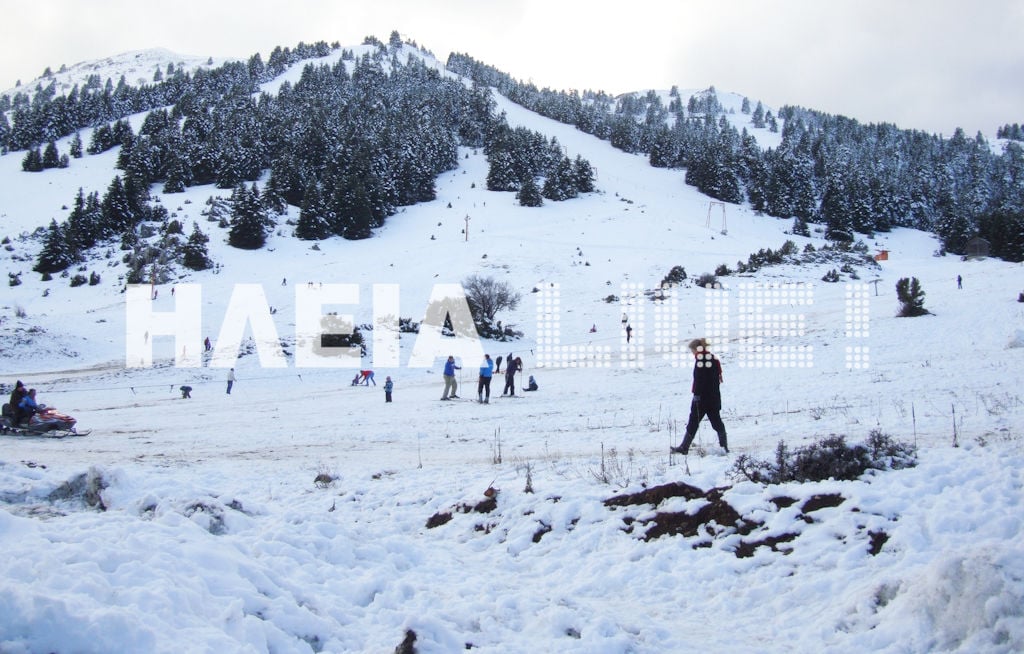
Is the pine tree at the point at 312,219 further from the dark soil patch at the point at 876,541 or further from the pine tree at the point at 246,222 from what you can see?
the dark soil patch at the point at 876,541

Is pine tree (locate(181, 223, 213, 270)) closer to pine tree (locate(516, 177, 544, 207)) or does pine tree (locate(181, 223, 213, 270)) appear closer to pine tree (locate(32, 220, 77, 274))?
pine tree (locate(32, 220, 77, 274))

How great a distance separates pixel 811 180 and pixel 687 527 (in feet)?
353

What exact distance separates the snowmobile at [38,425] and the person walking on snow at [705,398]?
14.3 metres

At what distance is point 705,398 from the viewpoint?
30.1ft

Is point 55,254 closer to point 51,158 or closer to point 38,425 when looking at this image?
point 51,158

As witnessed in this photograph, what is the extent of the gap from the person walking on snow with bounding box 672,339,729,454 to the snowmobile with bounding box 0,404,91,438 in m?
14.3

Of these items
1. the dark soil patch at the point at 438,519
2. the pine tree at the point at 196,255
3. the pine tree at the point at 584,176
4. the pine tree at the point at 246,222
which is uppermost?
the pine tree at the point at 584,176

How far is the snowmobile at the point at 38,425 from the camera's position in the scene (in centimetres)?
1445

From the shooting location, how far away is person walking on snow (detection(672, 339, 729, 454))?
9023 millimetres

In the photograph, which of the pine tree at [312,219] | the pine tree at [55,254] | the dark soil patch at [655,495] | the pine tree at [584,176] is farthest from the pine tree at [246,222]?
the dark soil patch at [655,495]

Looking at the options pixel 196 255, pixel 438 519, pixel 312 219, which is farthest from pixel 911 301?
pixel 312 219

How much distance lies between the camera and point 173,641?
3.69 metres

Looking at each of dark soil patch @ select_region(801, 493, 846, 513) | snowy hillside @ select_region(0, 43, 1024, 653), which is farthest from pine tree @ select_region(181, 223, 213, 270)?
dark soil patch @ select_region(801, 493, 846, 513)

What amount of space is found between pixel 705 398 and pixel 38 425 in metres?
15.2
